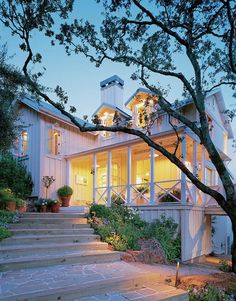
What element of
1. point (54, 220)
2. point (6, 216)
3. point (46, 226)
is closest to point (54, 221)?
point (54, 220)

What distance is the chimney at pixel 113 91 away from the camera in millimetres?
17156

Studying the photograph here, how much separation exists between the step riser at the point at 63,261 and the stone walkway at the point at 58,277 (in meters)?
0.11

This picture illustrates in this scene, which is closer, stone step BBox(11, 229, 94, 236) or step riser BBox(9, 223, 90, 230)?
Answer: stone step BBox(11, 229, 94, 236)

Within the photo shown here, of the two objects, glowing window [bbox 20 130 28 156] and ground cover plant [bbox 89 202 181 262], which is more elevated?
glowing window [bbox 20 130 28 156]

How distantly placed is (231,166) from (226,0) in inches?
487

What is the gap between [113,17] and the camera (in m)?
7.97

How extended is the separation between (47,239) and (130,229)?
2.74 m

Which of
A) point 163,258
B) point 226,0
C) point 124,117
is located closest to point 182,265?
point 163,258

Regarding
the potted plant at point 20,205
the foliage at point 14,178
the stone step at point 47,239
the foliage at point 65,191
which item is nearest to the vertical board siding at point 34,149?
the foliage at point 14,178

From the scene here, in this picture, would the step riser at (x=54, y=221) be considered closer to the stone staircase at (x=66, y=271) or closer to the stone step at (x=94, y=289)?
the stone staircase at (x=66, y=271)

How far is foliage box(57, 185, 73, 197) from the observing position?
13.6 meters

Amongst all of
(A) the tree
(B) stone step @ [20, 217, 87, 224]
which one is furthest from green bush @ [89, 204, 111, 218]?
(A) the tree

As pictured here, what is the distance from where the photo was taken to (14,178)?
12.9 meters

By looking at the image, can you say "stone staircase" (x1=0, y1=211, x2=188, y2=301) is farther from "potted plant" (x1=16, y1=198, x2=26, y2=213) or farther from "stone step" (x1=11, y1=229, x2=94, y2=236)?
"potted plant" (x1=16, y1=198, x2=26, y2=213)
